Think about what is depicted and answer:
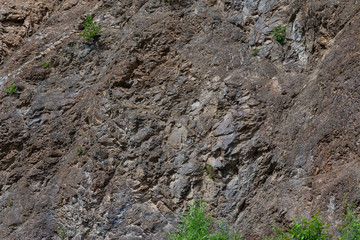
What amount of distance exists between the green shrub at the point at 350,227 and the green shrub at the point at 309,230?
206mm

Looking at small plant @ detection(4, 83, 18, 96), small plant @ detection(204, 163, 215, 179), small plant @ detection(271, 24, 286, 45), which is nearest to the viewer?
small plant @ detection(204, 163, 215, 179)

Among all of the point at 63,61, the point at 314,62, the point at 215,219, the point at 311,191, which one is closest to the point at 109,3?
the point at 63,61

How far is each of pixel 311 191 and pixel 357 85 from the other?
63.8 inches

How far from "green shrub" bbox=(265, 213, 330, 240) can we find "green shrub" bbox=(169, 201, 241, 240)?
37.4 inches

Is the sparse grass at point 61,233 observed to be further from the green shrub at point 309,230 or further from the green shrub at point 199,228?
the green shrub at point 309,230

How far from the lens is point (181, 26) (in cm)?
910

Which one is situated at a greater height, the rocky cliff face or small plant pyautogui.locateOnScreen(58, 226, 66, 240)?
the rocky cliff face

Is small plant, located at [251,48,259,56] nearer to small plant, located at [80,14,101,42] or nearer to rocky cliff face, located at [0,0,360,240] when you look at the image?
rocky cliff face, located at [0,0,360,240]

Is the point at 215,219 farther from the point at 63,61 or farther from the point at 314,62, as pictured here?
the point at 63,61

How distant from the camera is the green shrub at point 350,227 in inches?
A: 195

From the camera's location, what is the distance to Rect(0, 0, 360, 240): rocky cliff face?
6414mm

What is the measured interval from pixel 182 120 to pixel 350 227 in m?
3.67

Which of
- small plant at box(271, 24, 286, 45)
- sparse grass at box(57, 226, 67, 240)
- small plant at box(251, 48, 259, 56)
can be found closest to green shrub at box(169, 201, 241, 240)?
sparse grass at box(57, 226, 67, 240)

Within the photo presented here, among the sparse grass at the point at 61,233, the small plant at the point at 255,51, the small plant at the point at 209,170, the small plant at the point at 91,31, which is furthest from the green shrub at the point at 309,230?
the small plant at the point at 91,31
